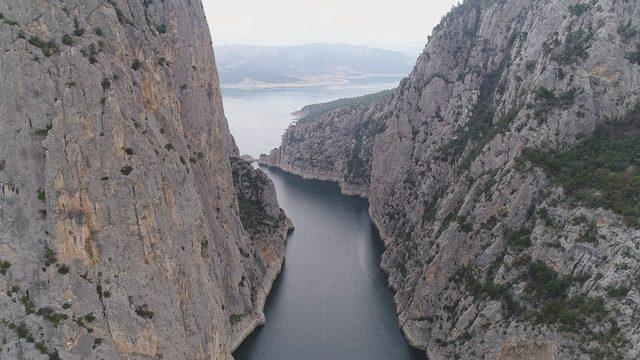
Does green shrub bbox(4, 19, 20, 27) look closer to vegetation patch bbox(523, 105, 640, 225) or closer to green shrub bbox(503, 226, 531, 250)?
green shrub bbox(503, 226, 531, 250)

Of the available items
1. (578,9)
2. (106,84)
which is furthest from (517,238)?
(106,84)

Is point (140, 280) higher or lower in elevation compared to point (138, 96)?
lower

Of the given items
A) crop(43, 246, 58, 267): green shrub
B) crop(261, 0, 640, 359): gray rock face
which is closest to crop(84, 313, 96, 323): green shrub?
crop(43, 246, 58, 267): green shrub

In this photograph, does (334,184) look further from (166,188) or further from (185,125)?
(166,188)

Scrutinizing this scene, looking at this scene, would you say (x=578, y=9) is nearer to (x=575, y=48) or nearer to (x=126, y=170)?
(x=575, y=48)

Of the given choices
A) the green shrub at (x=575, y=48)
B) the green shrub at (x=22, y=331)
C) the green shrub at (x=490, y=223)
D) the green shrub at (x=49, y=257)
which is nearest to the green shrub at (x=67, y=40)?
the green shrub at (x=49, y=257)

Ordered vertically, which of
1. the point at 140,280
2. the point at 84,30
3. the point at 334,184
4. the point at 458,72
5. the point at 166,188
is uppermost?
the point at 84,30

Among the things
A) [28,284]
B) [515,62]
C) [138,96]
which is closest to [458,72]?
[515,62]
